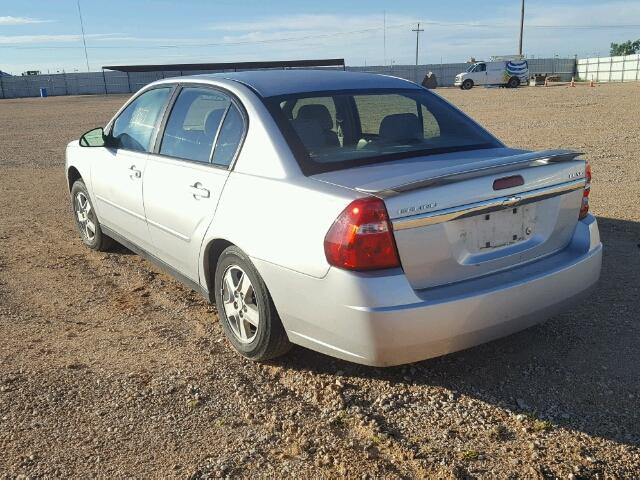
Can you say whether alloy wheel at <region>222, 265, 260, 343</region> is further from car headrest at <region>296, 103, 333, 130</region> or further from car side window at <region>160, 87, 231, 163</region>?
car headrest at <region>296, 103, 333, 130</region>

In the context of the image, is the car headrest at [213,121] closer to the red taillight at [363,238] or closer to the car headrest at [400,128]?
the car headrest at [400,128]

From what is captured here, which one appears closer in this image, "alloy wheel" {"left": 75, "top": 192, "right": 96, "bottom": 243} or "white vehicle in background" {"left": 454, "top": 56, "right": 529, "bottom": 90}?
"alloy wheel" {"left": 75, "top": 192, "right": 96, "bottom": 243}

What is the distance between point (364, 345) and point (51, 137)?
18.0 m

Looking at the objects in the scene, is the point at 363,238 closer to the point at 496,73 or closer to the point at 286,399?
the point at 286,399

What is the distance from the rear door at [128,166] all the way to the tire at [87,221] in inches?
12.5

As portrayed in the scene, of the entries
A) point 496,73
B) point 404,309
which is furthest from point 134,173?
point 496,73

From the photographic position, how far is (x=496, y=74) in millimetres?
49781

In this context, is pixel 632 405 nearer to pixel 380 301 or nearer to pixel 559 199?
pixel 559 199

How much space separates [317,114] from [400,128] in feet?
1.71

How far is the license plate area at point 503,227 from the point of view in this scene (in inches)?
121

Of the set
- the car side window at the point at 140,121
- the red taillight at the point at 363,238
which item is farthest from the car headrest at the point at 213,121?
the red taillight at the point at 363,238

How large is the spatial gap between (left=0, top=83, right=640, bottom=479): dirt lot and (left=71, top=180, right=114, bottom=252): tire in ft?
2.78

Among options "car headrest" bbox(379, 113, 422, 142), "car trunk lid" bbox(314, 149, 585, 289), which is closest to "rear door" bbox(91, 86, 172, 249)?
"car headrest" bbox(379, 113, 422, 142)

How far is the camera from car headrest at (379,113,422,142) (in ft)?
12.5
